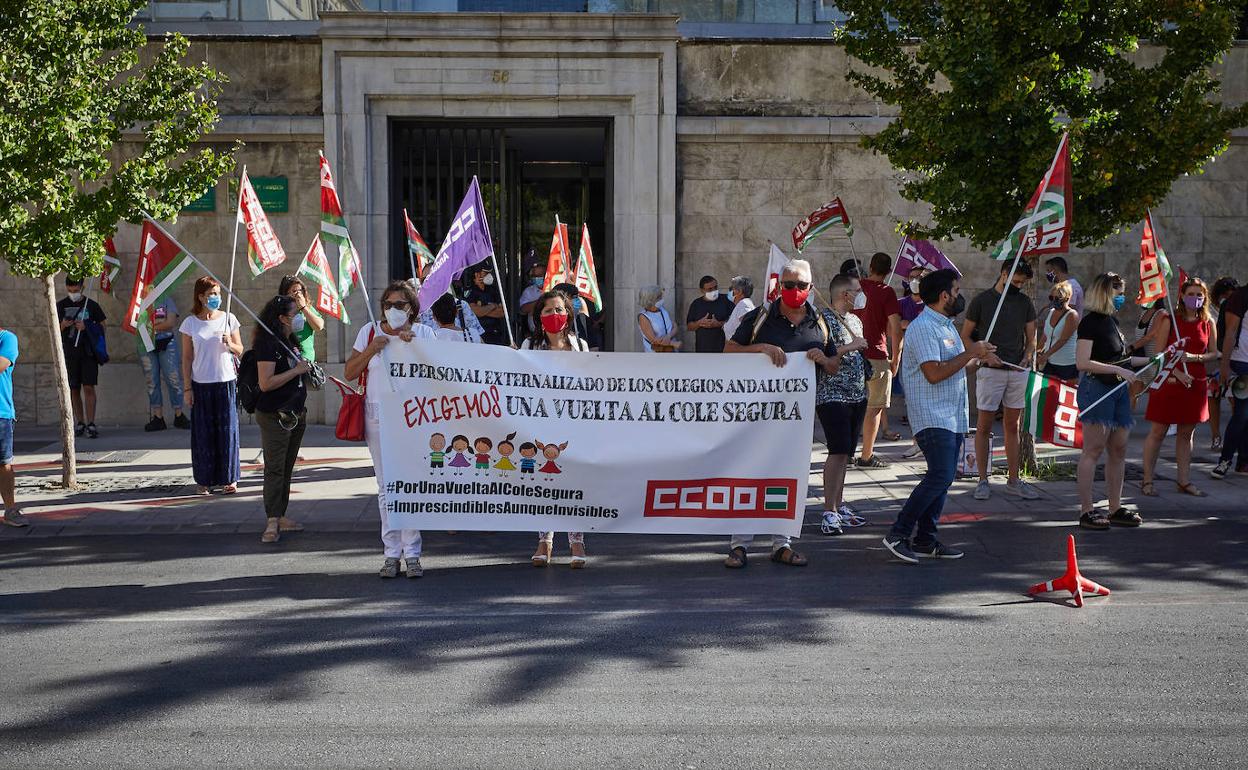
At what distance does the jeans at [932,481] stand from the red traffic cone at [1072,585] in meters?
0.87

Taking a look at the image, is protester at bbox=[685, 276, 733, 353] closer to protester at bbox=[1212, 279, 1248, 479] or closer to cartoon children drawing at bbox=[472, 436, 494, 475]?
protester at bbox=[1212, 279, 1248, 479]

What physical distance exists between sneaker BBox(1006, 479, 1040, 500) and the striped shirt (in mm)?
2765

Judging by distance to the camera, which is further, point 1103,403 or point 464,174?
point 464,174

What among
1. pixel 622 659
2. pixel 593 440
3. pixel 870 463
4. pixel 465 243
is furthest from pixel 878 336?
pixel 622 659

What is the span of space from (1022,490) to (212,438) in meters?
6.91

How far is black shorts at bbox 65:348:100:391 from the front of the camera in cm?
1404

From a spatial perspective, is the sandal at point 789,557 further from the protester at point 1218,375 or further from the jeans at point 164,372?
the jeans at point 164,372

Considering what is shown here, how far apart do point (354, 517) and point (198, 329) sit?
7.39ft

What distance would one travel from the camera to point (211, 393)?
1046 centimetres

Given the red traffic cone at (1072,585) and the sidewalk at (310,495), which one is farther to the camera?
the sidewalk at (310,495)

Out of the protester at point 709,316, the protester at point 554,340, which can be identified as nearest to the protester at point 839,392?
the protester at point 554,340

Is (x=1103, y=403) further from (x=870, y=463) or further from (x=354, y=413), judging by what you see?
(x=354, y=413)

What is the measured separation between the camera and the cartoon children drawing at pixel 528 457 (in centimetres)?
774

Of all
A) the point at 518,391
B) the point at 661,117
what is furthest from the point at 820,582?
the point at 661,117
